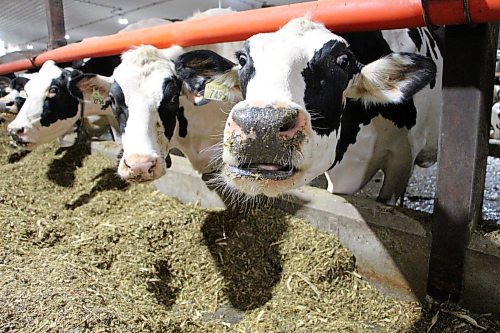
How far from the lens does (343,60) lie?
1.69 meters

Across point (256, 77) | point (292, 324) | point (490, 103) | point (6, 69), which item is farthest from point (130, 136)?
point (6, 69)

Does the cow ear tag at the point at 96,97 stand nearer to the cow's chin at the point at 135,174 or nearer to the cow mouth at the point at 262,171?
the cow's chin at the point at 135,174

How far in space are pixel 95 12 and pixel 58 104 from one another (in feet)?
40.2

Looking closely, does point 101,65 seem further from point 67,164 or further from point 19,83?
point 19,83

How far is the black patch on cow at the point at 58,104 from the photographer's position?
386 cm

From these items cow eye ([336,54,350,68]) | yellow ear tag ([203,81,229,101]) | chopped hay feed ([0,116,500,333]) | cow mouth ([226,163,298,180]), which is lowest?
chopped hay feed ([0,116,500,333])

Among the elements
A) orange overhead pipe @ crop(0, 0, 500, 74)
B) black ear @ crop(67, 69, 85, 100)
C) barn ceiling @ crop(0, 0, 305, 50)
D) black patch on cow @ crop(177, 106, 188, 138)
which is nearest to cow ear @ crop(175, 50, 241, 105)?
orange overhead pipe @ crop(0, 0, 500, 74)

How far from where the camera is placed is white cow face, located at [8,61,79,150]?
12.5 ft

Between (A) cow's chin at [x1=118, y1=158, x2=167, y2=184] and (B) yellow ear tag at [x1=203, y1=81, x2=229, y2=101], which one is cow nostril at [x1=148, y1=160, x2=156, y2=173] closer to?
(A) cow's chin at [x1=118, y1=158, x2=167, y2=184]

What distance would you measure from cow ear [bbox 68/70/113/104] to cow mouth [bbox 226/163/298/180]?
2076 millimetres

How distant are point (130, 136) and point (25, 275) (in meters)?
0.87

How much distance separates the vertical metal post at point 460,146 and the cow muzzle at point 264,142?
2.16 ft

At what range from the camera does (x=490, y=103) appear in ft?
5.91

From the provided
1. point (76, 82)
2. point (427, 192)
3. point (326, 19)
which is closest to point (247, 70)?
point (326, 19)
